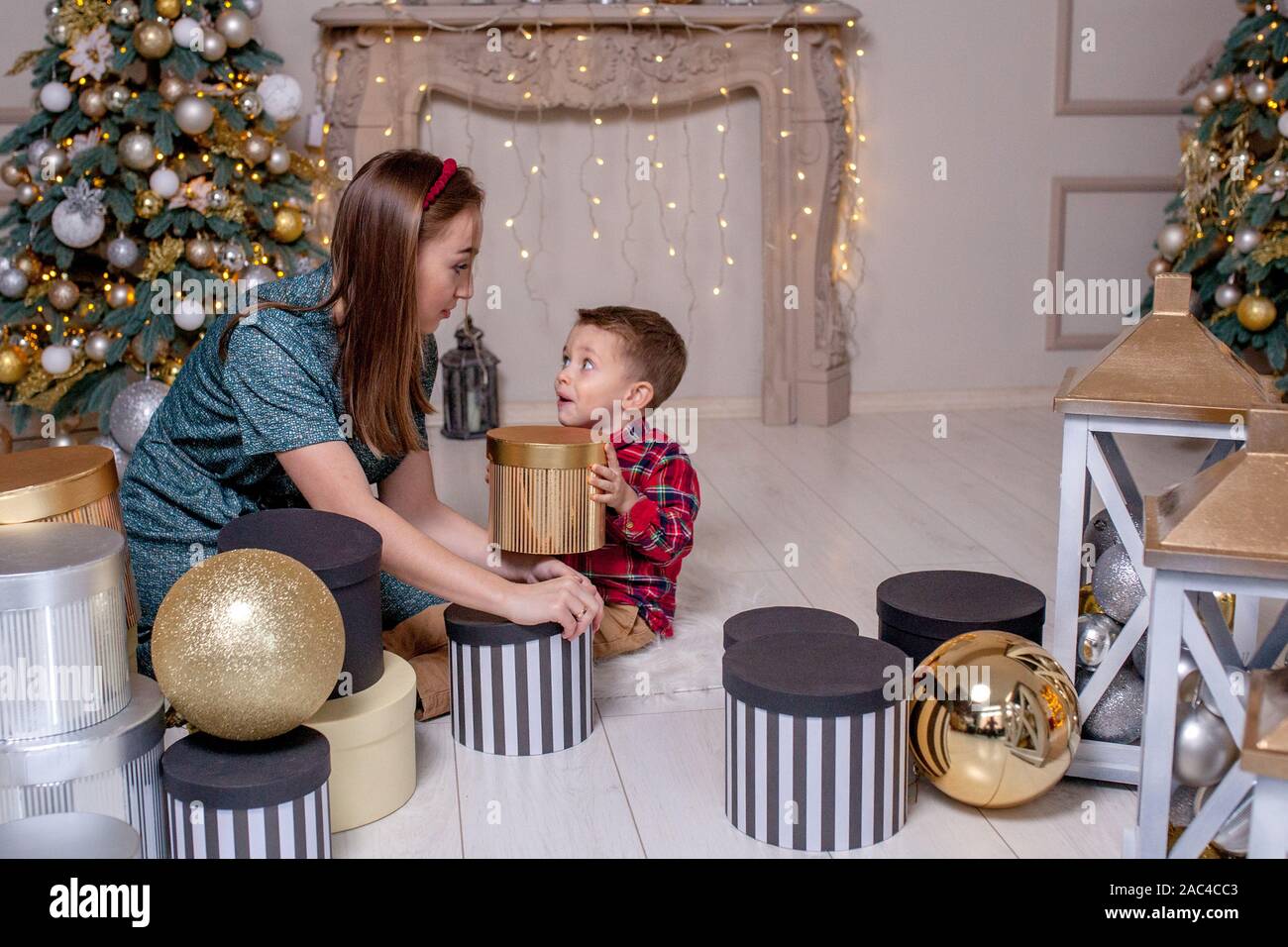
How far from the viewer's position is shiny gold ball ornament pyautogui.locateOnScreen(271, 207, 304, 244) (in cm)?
357

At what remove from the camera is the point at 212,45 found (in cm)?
341

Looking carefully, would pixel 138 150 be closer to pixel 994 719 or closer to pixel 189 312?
pixel 189 312

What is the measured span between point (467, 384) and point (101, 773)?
288 cm

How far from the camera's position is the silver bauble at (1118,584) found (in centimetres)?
187

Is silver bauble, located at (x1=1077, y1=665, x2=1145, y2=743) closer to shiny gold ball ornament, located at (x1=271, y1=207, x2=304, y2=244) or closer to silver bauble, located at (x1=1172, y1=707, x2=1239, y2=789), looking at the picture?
silver bauble, located at (x1=1172, y1=707, x2=1239, y2=789)

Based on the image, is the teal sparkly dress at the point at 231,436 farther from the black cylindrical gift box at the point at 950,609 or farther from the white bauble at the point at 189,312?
the white bauble at the point at 189,312

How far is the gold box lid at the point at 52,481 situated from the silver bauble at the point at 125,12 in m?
1.91

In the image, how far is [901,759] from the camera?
173 cm

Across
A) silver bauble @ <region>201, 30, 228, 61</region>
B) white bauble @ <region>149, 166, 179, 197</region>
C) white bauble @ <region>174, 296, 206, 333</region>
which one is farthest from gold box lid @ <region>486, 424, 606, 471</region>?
silver bauble @ <region>201, 30, 228, 61</region>

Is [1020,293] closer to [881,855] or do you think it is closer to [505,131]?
[505,131]

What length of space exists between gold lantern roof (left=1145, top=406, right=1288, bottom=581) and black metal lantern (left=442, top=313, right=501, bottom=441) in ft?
10.3

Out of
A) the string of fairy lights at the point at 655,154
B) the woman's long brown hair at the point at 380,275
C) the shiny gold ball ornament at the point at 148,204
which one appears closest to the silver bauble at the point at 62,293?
the shiny gold ball ornament at the point at 148,204

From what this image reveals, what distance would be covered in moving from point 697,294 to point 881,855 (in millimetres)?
3087

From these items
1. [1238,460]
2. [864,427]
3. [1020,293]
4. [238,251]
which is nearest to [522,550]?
[1238,460]
